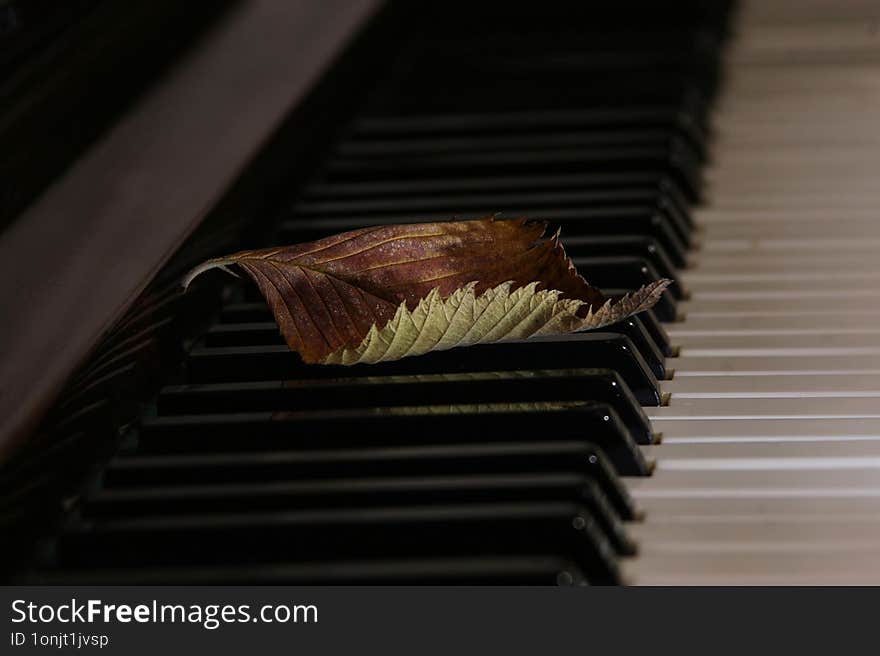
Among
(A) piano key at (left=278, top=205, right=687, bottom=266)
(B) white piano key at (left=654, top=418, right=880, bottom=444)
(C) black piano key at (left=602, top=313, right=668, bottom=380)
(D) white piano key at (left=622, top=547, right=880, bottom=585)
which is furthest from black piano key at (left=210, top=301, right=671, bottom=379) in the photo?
(D) white piano key at (left=622, top=547, right=880, bottom=585)

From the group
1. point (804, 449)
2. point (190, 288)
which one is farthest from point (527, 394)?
point (190, 288)

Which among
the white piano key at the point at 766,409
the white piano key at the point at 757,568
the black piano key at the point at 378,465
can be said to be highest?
the white piano key at the point at 766,409

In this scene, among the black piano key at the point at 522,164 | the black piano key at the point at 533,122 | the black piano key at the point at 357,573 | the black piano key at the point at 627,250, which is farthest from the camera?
the black piano key at the point at 533,122

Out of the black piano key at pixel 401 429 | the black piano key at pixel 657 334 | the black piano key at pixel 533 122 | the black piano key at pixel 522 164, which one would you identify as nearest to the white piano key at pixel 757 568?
the black piano key at pixel 401 429

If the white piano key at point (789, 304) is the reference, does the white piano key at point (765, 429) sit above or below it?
below

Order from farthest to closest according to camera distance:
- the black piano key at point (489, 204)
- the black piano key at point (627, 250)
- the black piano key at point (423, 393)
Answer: the black piano key at point (489, 204)
the black piano key at point (627, 250)
the black piano key at point (423, 393)

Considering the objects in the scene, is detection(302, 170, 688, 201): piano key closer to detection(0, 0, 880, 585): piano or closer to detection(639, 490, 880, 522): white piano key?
detection(0, 0, 880, 585): piano

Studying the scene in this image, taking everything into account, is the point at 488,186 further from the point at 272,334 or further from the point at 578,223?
the point at 272,334

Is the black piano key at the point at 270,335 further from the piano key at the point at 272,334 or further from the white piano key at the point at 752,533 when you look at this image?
the white piano key at the point at 752,533
